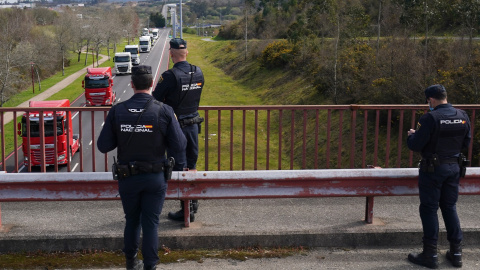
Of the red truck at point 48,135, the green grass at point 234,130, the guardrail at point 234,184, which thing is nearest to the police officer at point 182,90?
the guardrail at point 234,184

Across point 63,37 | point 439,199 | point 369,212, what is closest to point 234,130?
point 369,212

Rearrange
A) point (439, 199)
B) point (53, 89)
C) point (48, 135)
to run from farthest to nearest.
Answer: point (53, 89) → point (48, 135) → point (439, 199)

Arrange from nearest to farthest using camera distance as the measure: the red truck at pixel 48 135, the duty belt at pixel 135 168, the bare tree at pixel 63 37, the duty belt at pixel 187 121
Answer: the duty belt at pixel 135 168 < the duty belt at pixel 187 121 < the red truck at pixel 48 135 < the bare tree at pixel 63 37

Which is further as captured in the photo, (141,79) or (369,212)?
Result: (369,212)

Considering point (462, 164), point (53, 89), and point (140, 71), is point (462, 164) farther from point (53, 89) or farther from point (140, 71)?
point (53, 89)

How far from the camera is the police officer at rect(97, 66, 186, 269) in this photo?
4.91m

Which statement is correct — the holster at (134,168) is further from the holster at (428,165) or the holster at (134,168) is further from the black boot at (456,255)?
the black boot at (456,255)

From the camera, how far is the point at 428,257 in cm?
550

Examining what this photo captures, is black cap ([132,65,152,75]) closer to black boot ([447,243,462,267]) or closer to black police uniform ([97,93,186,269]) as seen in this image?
black police uniform ([97,93,186,269])

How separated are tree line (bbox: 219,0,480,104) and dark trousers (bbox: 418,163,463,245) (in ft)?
60.0

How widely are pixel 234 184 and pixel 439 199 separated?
2.13m

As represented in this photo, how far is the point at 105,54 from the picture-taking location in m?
119

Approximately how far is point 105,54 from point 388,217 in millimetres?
117776

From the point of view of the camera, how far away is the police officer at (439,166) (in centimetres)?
547
